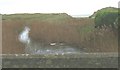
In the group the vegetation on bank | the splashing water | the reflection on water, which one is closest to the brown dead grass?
the vegetation on bank

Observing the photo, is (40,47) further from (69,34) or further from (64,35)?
(69,34)

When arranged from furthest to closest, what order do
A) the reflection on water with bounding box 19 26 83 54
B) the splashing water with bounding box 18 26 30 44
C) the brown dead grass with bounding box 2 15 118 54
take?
1. the splashing water with bounding box 18 26 30 44
2. the brown dead grass with bounding box 2 15 118 54
3. the reflection on water with bounding box 19 26 83 54

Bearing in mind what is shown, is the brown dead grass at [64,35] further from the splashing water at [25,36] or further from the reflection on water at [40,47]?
the reflection on water at [40,47]

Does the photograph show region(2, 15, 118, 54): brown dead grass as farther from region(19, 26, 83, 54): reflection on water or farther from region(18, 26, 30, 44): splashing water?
region(19, 26, 83, 54): reflection on water

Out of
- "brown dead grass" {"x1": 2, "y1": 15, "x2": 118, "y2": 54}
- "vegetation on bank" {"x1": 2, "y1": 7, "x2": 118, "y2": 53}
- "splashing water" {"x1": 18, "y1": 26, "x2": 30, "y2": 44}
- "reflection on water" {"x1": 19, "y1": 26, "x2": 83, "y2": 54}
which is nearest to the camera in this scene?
"reflection on water" {"x1": 19, "y1": 26, "x2": 83, "y2": 54}

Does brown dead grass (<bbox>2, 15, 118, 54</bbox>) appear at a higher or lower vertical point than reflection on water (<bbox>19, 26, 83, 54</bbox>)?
higher

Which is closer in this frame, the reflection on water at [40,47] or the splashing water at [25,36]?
the reflection on water at [40,47]

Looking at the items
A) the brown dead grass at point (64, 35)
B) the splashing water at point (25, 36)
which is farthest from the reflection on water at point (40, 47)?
the brown dead grass at point (64, 35)

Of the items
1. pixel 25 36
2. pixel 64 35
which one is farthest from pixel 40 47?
pixel 25 36

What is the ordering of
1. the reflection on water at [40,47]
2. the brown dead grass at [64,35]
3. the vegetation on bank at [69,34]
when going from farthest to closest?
the vegetation on bank at [69,34] → the brown dead grass at [64,35] → the reflection on water at [40,47]

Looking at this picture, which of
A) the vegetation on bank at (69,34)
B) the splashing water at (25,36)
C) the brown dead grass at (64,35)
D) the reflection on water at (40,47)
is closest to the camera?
the reflection on water at (40,47)

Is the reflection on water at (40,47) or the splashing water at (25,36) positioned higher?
the splashing water at (25,36)

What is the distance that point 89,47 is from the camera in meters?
17.6

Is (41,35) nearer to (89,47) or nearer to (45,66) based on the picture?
(89,47)
